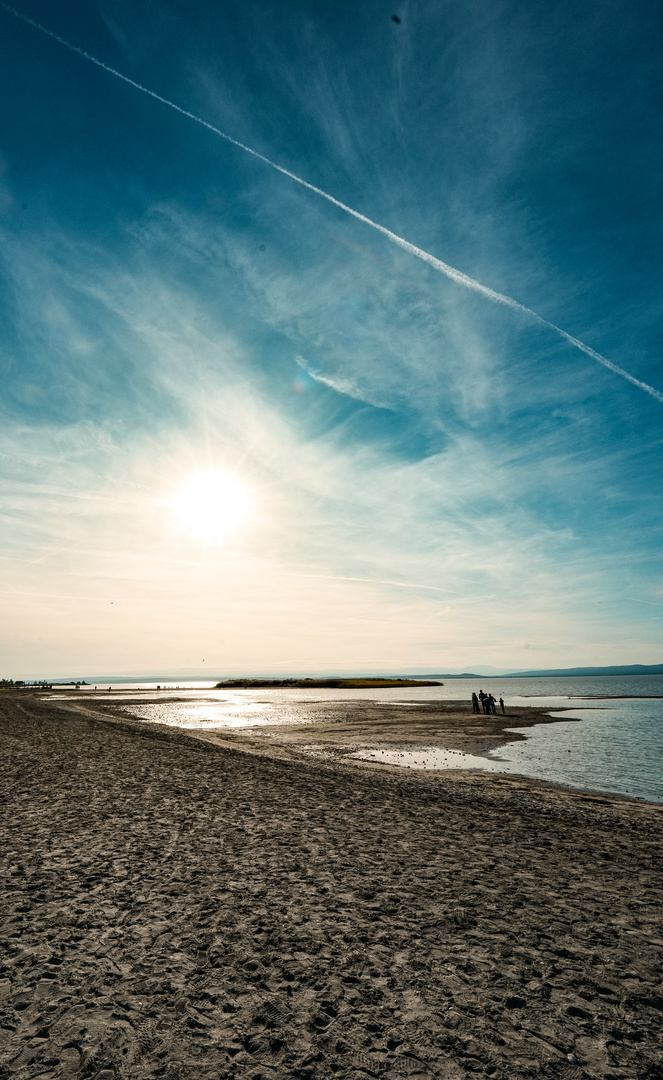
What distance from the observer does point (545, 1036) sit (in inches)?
199

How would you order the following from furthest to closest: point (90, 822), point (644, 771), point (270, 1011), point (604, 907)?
1. point (644, 771)
2. point (90, 822)
3. point (604, 907)
4. point (270, 1011)

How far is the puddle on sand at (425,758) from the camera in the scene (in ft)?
80.3

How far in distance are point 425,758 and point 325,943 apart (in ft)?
70.5

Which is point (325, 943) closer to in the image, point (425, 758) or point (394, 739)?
point (425, 758)

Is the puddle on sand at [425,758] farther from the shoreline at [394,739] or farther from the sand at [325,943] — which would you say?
the sand at [325,943]

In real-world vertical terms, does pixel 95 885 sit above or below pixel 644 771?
above

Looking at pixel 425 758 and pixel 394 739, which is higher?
pixel 425 758

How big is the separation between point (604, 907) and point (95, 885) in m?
8.46

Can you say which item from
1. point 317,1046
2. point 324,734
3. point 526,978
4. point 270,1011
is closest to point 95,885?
point 270,1011

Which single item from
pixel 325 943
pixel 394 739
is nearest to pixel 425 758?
pixel 394 739

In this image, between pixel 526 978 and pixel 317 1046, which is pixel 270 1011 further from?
pixel 526 978

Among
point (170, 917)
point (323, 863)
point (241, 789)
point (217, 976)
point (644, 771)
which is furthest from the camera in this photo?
point (644, 771)

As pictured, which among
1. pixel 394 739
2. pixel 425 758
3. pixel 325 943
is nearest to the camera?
pixel 325 943

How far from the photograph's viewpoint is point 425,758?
87.8ft
